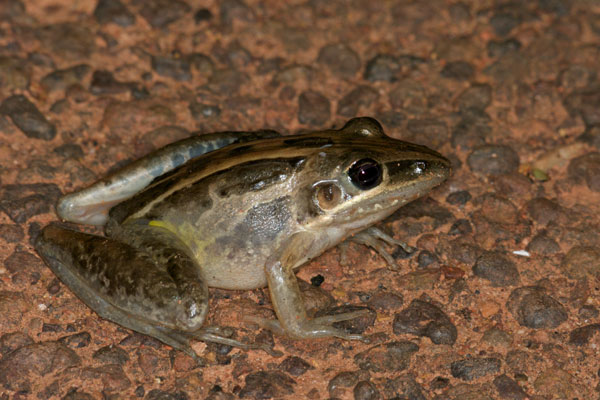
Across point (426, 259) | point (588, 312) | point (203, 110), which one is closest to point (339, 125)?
point (203, 110)

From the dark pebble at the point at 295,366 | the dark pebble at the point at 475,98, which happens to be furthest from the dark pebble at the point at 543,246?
the dark pebble at the point at 295,366

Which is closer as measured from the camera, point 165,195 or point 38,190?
point 165,195

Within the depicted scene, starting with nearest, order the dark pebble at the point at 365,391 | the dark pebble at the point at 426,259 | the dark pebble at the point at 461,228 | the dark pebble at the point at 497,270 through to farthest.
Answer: the dark pebble at the point at 365,391
the dark pebble at the point at 497,270
the dark pebble at the point at 426,259
the dark pebble at the point at 461,228

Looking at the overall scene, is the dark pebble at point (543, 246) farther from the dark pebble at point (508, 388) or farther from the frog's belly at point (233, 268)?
the frog's belly at point (233, 268)

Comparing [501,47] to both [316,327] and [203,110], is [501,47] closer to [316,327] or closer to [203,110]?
[203,110]

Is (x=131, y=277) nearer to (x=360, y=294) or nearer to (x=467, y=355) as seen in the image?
(x=360, y=294)

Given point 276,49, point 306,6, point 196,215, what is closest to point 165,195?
point 196,215
